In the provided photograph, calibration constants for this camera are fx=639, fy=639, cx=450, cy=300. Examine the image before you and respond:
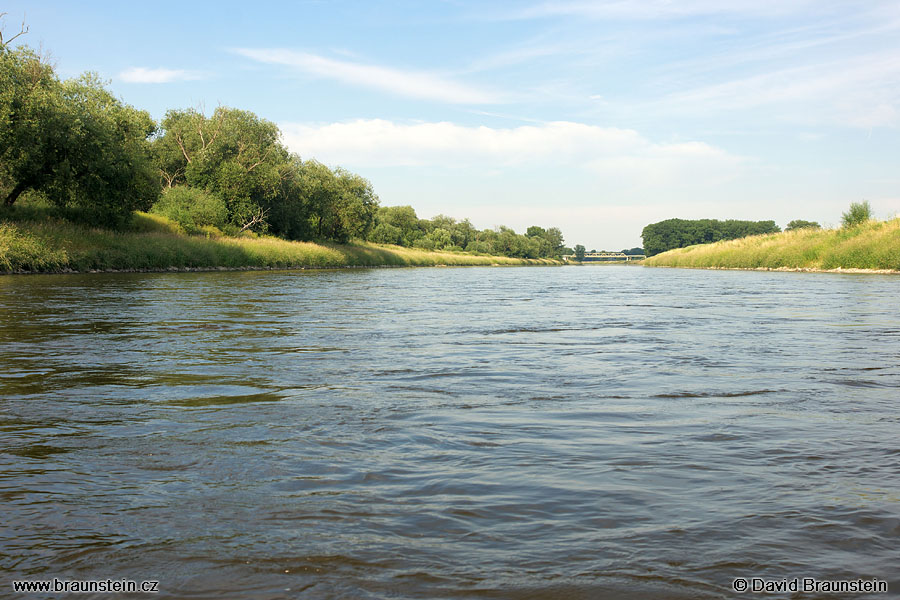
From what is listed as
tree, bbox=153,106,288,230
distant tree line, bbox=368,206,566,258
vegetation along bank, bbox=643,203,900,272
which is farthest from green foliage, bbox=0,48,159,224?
distant tree line, bbox=368,206,566,258

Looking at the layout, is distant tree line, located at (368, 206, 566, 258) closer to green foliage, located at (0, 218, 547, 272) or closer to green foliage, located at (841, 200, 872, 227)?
green foliage, located at (0, 218, 547, 272)

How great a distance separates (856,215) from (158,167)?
55513mm

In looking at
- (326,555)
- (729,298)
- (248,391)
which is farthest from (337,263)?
(326,555)

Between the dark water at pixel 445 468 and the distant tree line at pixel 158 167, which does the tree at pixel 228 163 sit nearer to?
the distant tree line at pixel 158 167

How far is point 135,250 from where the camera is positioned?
114 ft

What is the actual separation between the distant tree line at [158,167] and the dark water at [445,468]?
2776 cm

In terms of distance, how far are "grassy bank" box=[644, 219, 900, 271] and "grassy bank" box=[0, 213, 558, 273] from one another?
3688cm

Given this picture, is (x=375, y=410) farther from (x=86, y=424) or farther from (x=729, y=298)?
(x=729, y=298)

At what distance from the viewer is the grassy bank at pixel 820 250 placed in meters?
39.3

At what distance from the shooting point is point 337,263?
60.4 m

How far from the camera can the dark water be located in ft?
9.15

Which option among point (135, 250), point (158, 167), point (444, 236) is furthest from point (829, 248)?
point (444, 236)

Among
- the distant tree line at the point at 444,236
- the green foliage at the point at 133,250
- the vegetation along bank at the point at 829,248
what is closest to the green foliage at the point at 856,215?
the vegetation along bank at the point at 829,248

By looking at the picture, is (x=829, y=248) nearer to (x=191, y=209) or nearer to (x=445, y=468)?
(x=191, y=209)
